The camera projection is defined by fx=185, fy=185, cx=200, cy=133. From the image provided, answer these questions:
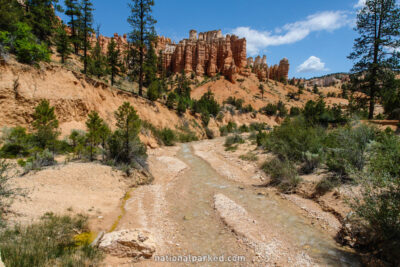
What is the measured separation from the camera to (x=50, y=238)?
13.0 ft

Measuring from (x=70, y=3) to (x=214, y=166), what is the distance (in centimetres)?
3128

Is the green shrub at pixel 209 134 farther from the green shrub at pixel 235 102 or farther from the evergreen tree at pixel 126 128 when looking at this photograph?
the evergreen tree at pixel 126 128

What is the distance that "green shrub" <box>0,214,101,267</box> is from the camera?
296 centimetres

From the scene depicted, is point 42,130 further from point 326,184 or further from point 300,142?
point 300,142

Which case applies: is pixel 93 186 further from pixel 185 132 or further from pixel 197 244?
pixel 185 132

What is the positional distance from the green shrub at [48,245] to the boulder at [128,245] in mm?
314

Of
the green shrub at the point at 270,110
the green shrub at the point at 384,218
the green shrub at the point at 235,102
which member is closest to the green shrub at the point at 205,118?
the green shrub at the point at 235,102

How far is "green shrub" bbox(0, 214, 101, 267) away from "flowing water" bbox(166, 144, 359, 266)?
96.5 inches

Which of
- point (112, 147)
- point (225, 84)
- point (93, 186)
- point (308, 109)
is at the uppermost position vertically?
point (225, 84)

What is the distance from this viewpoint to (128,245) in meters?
4.23

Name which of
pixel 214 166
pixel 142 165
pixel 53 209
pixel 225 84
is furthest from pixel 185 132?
pixel 225 84

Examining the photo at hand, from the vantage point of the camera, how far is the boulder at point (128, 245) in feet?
13.6

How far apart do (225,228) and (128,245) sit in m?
2.93

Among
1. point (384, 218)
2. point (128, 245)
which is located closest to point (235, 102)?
point (384, 218)
